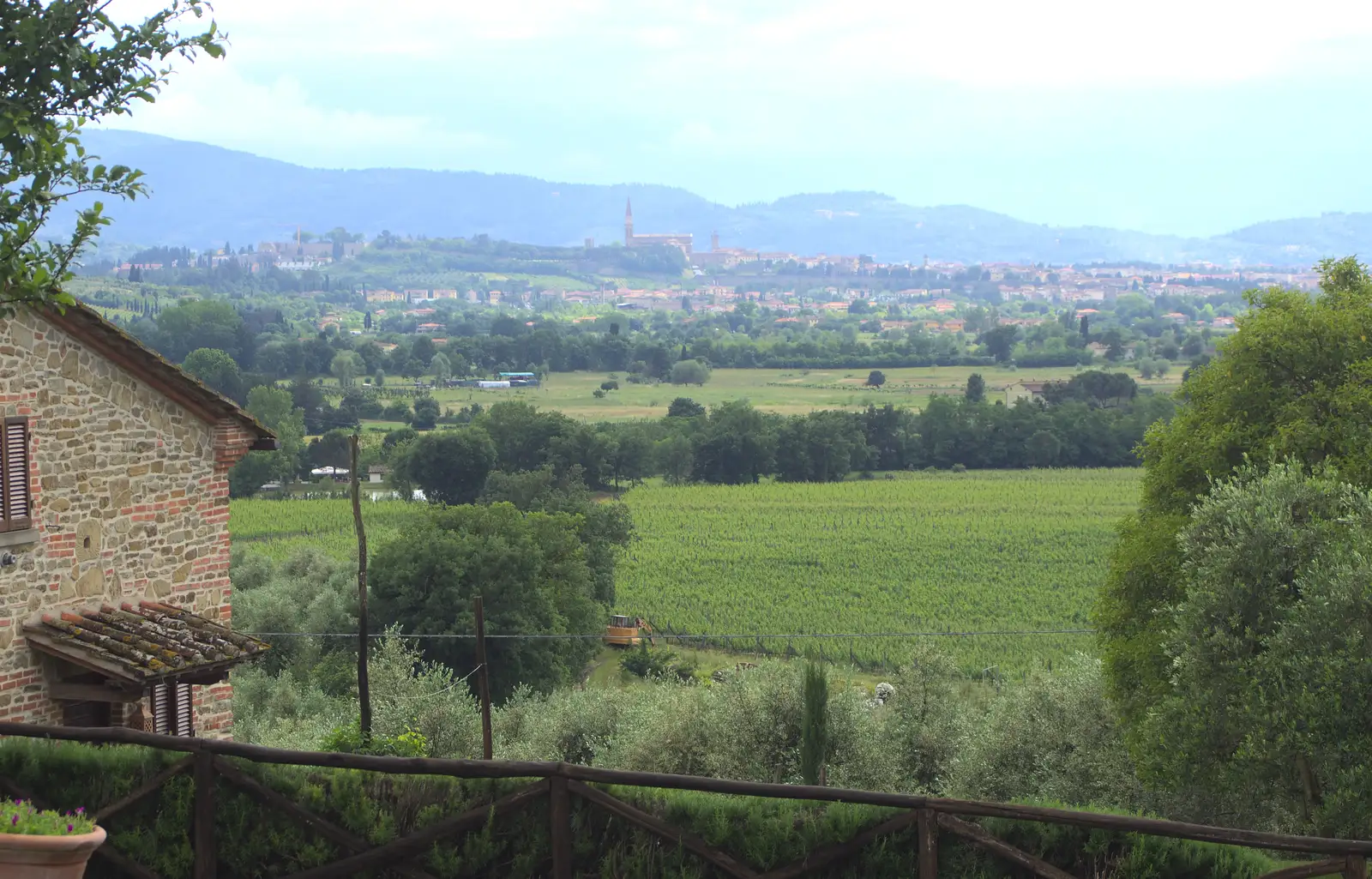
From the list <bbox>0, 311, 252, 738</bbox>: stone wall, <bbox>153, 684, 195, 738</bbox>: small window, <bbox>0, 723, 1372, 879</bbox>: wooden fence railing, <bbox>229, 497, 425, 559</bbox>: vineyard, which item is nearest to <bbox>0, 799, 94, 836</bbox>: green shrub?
<bbox>0, 723, 1372, 879</bbox>: wooden fence railing

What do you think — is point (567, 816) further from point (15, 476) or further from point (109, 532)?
point (109, 532)

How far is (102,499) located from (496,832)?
24.5 ft

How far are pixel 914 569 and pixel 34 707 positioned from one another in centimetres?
4676

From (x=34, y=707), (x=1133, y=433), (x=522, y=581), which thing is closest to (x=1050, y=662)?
(x=522, y=581)

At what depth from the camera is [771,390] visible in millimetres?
132250

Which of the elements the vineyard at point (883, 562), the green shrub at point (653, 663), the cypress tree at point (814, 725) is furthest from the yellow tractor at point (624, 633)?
the cypress tree at point (814, 725)

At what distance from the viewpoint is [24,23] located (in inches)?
330

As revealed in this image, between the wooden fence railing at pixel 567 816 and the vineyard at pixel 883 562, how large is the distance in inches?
1130

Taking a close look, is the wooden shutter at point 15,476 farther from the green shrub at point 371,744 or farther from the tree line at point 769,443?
the tree line at point 769,443

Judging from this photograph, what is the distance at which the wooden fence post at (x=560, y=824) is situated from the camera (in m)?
7.19

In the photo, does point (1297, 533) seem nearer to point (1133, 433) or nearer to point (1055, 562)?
point (1055, 562)

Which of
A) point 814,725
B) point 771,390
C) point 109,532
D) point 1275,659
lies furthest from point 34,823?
point 771,390

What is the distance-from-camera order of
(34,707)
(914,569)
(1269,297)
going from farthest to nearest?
(914,569) < (1269,297) < (34,707)

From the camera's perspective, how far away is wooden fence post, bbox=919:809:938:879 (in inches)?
266
